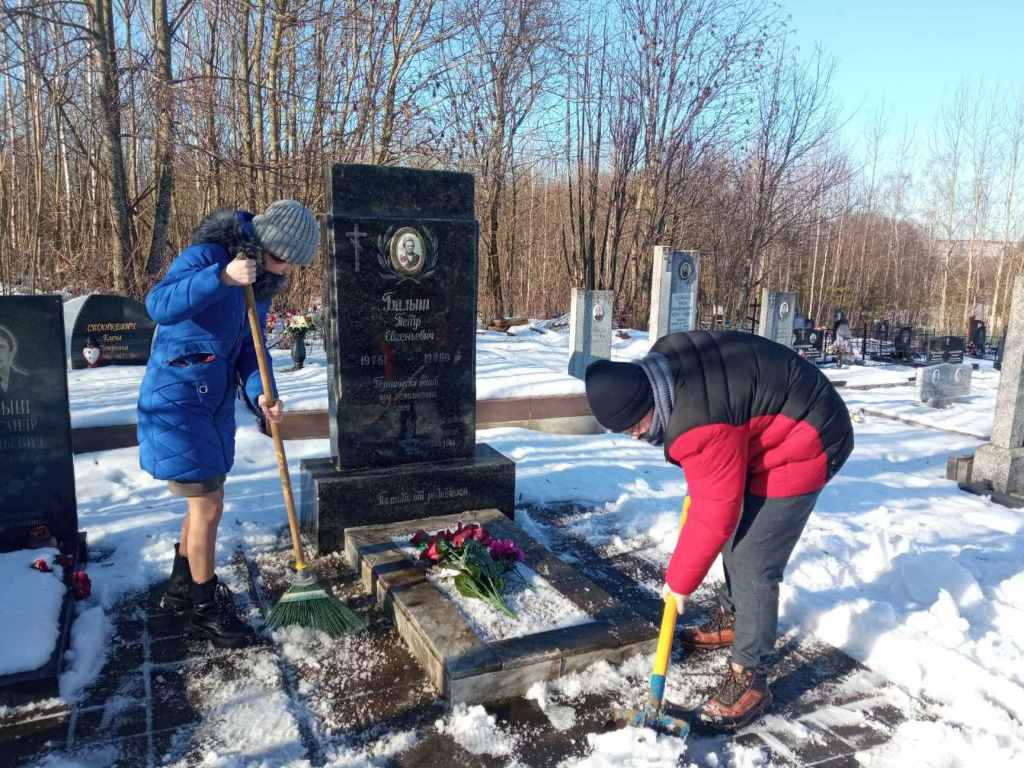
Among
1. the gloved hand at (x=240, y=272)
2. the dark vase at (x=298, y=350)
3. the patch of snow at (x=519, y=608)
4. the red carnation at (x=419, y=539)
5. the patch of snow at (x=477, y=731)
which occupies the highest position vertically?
the gloved hand at (x=240, y=272)

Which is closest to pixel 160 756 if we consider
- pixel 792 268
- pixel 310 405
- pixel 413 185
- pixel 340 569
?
pixel 340 569

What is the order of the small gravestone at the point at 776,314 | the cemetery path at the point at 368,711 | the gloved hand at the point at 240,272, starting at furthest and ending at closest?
the small gravestone at the point at 776,314 < the gloved hand at the point at 240,272 < the cemetery path at the point at 368,711

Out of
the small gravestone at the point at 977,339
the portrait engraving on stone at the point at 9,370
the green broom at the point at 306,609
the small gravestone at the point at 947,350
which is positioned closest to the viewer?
the green broom at the point at 306,609

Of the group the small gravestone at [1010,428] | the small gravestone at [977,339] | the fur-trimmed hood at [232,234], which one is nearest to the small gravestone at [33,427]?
the fur-trimmed hood at [232,234]

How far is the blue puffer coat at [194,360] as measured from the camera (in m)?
2.79

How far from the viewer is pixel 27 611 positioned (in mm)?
2836

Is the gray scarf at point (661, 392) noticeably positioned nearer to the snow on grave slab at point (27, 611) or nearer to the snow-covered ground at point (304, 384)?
the snow on grave slab at point (27, 611)

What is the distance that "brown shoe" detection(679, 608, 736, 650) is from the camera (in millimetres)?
3152

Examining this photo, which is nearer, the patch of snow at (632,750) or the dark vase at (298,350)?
the patch of snow at (632,750)

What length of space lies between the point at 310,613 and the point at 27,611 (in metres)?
1.14

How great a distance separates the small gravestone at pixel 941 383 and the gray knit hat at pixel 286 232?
11366mm

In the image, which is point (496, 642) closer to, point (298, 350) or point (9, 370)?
point (9, 370)

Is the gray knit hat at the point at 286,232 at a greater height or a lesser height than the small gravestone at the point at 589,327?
greater

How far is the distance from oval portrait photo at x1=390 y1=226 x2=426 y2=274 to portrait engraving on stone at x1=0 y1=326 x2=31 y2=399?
2.02 m
